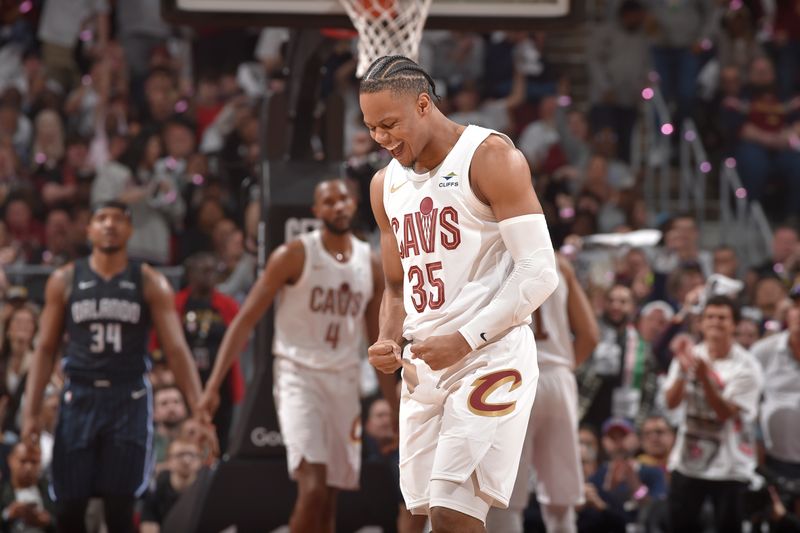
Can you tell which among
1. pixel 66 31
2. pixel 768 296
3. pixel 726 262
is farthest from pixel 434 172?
pixel 66 31

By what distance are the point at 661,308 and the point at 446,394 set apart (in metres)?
6.50

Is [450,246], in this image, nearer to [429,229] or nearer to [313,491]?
[429,229]

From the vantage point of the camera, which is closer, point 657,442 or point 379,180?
point 379,180

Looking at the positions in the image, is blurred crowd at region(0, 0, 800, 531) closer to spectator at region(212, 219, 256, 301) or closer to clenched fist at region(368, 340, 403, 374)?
spectator at region(212, 219, 256, 301)

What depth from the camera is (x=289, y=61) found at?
896 centimetres

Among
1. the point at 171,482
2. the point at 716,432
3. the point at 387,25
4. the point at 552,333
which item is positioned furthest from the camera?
the point at 171,482

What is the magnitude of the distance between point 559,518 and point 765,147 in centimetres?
759

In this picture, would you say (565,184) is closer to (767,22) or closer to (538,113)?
(538,113)

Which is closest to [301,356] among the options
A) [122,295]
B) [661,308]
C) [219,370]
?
[219,370]

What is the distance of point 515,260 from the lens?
472cm

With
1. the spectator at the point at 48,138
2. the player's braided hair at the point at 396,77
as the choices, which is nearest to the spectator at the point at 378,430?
the player's braided hair at the point at 396,77

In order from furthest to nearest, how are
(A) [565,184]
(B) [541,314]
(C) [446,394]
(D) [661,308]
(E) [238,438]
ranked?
(A) [565,184] < (D) [661,308] < (E) [238,438] < (B) [541,314] < (C) [446,394]

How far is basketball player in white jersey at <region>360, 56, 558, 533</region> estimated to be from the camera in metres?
4.68

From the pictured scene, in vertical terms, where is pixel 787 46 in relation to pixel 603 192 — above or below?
above
